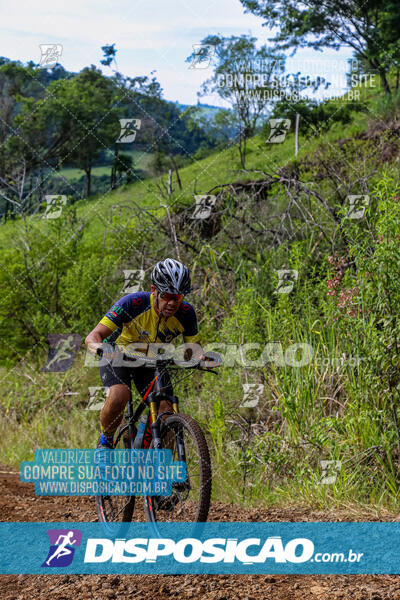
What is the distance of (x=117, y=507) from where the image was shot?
5.58 m

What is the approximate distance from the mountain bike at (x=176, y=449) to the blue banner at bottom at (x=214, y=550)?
0.36ft

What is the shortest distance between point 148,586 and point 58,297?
750cm

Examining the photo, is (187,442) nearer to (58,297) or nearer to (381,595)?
(381,595)

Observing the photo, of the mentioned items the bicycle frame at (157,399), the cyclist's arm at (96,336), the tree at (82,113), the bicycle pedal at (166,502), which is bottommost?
the bicycle pedal at (166,502)

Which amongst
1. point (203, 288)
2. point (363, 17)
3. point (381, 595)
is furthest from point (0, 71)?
point (381, 595)

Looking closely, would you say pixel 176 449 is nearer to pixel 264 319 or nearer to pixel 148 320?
pixel 148 320

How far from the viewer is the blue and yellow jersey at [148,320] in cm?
503

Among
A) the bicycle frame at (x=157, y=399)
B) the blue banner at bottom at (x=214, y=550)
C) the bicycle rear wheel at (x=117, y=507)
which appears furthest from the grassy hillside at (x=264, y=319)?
the bicycle frame at (x=157, y=399)

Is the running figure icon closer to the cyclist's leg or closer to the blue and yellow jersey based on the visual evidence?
the cyclist's leg

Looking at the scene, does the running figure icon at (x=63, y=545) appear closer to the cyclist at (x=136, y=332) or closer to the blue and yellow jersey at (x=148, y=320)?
the cyclist at (x=136, y=332)

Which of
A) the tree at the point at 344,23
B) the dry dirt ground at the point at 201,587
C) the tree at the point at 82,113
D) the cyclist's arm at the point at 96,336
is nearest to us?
the dry dirt ground at the point at 201,587

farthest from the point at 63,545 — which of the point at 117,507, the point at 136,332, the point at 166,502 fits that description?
the point at 136,332

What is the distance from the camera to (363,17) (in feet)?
68.4

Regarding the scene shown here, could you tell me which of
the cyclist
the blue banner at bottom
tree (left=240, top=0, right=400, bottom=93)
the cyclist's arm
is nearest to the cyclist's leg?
the cyclist
